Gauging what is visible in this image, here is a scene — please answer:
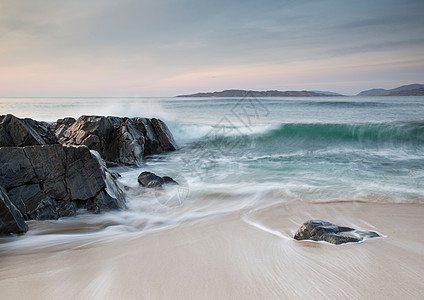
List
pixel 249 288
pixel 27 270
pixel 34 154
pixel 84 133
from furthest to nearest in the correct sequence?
pixel 84 133, pixel 34 154, pixel 27 270, pixel 249 288

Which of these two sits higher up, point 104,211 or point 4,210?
point 4,210

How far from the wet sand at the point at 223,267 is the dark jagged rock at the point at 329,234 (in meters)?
0.10

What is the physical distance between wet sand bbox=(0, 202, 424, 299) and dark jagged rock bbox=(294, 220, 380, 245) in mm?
95

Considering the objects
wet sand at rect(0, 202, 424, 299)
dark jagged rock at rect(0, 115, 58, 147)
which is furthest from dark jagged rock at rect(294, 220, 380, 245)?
dark jagged rock at rect(0, 115, 58, 147)

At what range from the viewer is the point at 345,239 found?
2979mm

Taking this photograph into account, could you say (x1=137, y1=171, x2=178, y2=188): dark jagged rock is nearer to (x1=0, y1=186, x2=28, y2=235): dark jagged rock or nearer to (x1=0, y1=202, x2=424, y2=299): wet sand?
(x1=0, y1=202, x2=424, y2=299): wet sand

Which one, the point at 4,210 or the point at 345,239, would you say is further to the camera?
the point at 4,210

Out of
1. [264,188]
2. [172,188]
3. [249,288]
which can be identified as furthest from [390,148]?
[249,288]

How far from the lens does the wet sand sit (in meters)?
2.19

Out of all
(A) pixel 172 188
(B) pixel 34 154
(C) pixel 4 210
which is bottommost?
(A) pixel 172 188

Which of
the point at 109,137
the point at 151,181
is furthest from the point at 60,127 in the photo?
the point at 151,181

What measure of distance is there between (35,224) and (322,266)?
3.63m

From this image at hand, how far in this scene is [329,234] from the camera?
304cm

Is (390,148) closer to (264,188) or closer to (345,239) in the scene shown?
(264,188)
